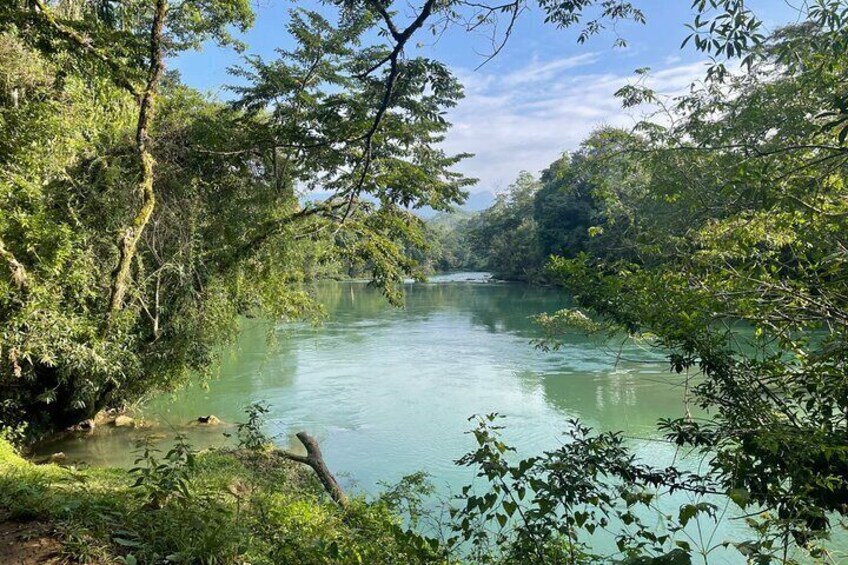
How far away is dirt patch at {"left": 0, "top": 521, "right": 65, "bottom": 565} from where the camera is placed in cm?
222

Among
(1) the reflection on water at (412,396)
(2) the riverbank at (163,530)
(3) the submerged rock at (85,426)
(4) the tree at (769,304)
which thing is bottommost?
(1) the reflection on water at (412,396)

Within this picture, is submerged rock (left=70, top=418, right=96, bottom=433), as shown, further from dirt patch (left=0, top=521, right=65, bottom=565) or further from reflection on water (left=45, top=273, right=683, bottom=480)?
dirt patch (left=0, top=521, right=65, bottom=565)

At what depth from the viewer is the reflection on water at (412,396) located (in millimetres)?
8125

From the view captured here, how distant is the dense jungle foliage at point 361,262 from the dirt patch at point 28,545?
0.26 feet

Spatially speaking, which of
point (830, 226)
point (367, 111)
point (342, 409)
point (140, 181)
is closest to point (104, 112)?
point (140, 181)

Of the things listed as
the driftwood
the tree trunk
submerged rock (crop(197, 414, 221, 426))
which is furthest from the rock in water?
the driftwood

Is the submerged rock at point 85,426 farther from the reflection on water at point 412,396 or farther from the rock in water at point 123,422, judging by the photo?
the rock in water at point 123,422

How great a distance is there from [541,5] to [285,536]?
3.29 m

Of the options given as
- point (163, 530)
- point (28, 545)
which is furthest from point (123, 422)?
point (163, 530)

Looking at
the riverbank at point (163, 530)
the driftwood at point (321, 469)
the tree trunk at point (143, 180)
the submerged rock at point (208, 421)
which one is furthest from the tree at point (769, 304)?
the submerged rock at point (208, 421)

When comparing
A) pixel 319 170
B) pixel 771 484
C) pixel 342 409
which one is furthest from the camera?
pixel 342 409

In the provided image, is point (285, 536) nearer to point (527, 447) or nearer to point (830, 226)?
point (830, 226)

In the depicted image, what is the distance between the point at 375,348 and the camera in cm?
1694

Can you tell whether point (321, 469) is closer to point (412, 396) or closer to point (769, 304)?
point (769, 304)
